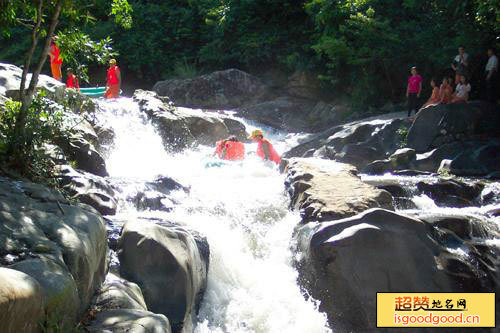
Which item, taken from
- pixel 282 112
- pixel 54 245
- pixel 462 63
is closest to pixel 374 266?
pixel 54 245

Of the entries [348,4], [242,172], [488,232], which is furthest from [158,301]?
[348,4]

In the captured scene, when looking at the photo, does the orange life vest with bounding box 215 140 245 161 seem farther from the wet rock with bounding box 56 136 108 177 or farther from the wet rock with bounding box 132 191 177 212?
the wet rock with bounding box 132 191 177 212

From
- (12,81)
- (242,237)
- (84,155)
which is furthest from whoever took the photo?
(12,81)

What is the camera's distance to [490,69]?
43.2 ft

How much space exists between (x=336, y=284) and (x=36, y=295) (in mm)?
3797

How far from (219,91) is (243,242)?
13.0m

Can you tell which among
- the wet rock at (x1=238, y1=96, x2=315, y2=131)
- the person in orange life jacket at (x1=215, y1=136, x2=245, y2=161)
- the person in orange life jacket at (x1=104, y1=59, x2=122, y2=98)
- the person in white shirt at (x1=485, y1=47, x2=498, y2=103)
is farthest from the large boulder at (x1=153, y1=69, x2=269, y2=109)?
the person in white shirt at (x1=485, y1=47, x2=498, y2=103)

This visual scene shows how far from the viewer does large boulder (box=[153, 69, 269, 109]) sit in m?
19.9

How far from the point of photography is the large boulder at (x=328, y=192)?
7.34 metres

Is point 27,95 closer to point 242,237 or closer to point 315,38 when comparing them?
point 242,237

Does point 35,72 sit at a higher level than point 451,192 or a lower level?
higher

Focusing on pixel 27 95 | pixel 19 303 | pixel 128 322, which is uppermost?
pixel 27 95

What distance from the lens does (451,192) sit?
31.5 ft

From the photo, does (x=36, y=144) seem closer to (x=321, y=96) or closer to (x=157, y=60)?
(x=321, y=96)
